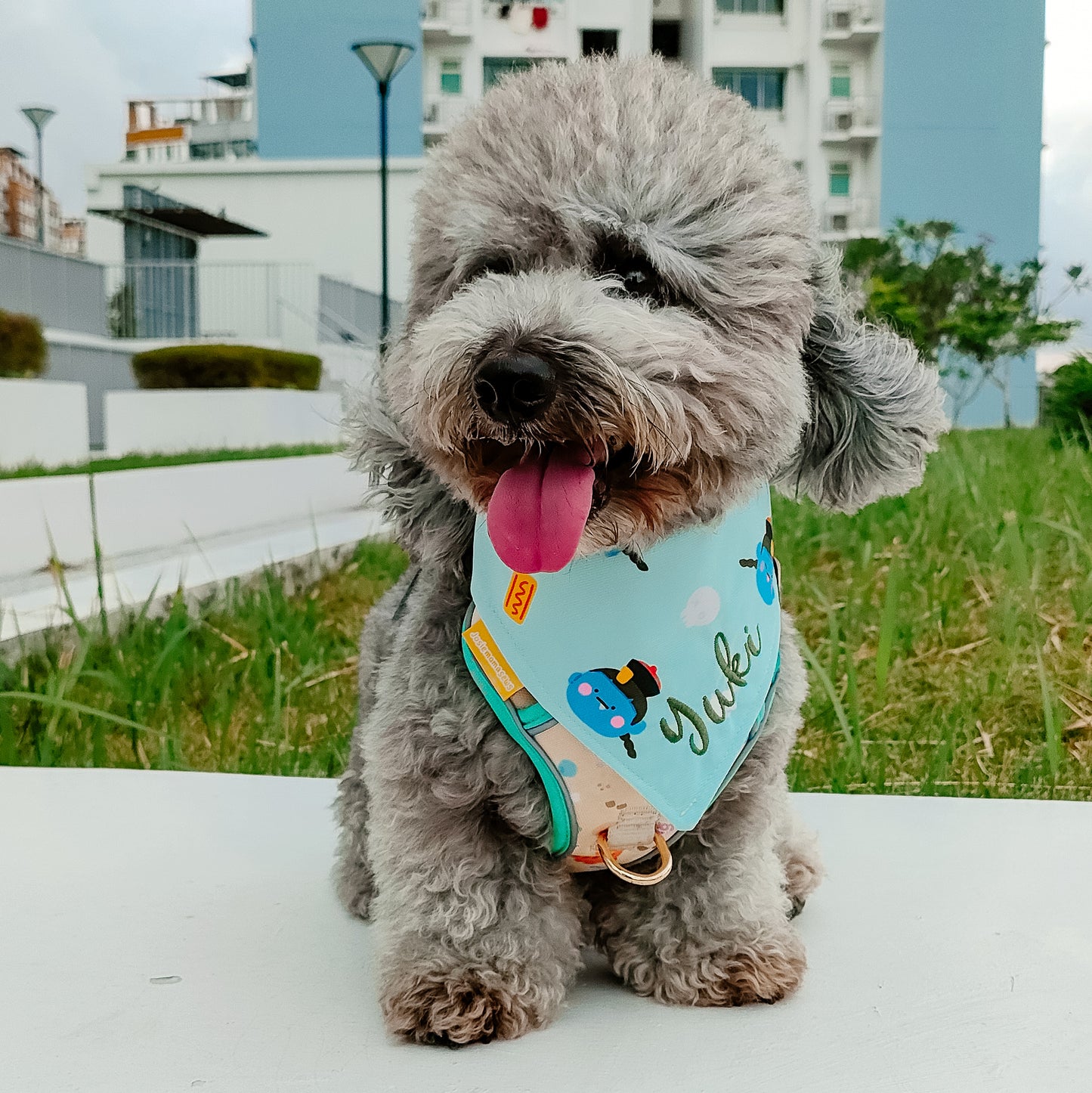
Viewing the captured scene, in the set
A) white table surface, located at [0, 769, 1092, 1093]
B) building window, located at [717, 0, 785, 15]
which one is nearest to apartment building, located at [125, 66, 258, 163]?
building window, located at [717, 0, 785, 15]

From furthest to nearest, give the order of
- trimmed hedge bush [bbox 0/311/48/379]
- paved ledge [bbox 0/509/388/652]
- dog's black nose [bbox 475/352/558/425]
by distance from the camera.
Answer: trimmed hedge bush [bbox 0/311/48/379] < paved ledge [bbox 0/509/388/652] < dog's black nose [bbox 475/352/558/425]

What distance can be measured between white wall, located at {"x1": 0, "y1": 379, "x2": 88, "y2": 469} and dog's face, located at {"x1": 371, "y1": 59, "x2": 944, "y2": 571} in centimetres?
462

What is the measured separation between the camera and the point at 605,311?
1.16 metres

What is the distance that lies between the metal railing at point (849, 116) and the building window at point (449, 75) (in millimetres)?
4698

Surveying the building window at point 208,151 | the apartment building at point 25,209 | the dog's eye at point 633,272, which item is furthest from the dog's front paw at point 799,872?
the building window at point 208,151

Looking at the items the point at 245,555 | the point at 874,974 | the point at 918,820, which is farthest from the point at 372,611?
the point at 245,555

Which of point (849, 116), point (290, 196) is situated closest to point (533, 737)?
point (849, 116)

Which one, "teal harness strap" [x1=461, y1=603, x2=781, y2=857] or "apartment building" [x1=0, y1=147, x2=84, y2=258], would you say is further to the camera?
"apartment building" [x1=0, y1=147, x2=84, y2=258]

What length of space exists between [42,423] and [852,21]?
11796mm

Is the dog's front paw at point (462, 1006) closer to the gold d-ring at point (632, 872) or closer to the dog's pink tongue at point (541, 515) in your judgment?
the gold d-ring at point (632, 872)

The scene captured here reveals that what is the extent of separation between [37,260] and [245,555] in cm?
554

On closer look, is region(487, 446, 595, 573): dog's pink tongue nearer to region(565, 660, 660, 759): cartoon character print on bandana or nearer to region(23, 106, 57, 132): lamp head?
region(565, 660, 660, 759): cartoon character print on bandana

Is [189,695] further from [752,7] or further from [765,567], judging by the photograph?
[752,7]

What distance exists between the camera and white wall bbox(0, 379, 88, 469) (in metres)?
5.79
